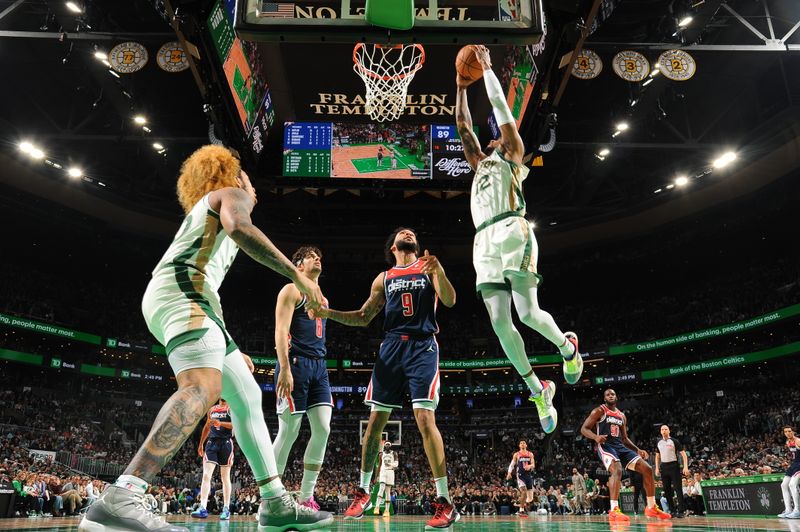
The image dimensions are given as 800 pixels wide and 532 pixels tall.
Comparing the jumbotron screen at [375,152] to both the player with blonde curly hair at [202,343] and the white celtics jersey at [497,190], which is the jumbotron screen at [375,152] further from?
the player with blonde curly hair at [202,343]

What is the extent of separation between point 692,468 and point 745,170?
13.0 meters

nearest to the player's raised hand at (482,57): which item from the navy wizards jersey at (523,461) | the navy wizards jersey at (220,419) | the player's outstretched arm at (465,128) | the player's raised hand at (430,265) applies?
the player's outstretched arm at (465,128)

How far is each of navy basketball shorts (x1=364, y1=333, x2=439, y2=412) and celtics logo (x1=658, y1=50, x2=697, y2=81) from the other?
11.2 metres

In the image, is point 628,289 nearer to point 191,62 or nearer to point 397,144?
point 397,144

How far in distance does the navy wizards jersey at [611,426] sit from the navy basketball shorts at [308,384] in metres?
5.83

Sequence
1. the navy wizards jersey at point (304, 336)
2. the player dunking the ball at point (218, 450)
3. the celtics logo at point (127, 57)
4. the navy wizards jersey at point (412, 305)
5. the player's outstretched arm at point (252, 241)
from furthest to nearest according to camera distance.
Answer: the celtics logo at point (127, 57), the player dunking the ball at point (218, 450), the navy wizards jersey at point (304, 336), the navy wizards jersey at point (412, 305), the player's outstretched arm at point (252, 241)

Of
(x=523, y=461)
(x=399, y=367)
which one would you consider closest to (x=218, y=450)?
(x=399, y=367)

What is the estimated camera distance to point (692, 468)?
2434 cm

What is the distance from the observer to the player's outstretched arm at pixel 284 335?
519cm

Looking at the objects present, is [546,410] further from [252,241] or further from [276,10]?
[276,10]

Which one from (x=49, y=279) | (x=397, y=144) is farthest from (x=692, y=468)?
(x=49, y=279)

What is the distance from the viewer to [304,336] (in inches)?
255

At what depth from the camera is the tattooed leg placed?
9.12 ft

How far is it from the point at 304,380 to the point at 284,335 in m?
0.64
